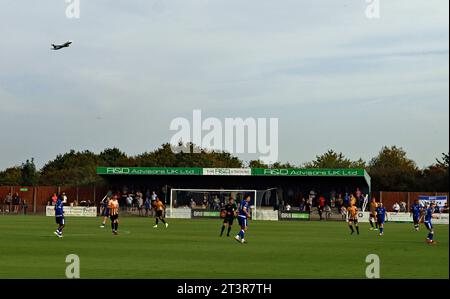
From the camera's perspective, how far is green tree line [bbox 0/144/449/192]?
311 feet

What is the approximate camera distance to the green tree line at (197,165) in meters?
94.7

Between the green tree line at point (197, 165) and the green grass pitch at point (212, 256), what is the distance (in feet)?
186

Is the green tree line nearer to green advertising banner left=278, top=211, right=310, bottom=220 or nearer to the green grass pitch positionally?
green advertising banner left=278, top=211, right=310, bottom=220

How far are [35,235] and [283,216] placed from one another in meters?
34.8

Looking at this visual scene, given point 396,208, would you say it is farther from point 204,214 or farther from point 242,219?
point 242,219

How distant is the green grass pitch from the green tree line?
56588 mm

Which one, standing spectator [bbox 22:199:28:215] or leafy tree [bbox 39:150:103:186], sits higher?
leafy tree [bbox 39:150:103:186]

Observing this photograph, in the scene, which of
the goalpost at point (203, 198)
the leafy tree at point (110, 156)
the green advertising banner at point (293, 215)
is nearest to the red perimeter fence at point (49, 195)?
the goalpost at point (203, 198)

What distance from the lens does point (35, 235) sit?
36438 mm

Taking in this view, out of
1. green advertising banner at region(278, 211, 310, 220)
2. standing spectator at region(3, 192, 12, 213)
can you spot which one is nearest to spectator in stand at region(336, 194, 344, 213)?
green advertising banner at region(278, 211, 310, 220)
